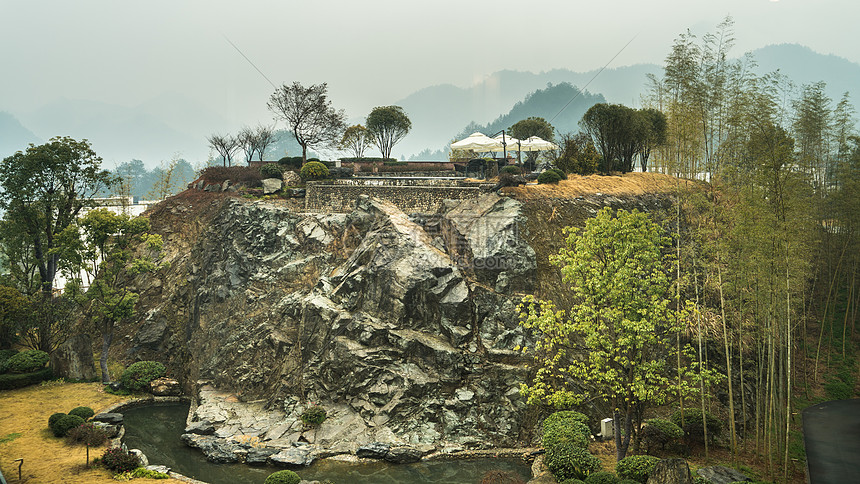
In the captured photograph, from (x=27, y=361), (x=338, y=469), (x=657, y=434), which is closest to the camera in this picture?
(x=657, y=434)

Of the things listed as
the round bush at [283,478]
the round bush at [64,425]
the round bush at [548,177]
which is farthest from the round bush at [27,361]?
the round bush at [548,177]

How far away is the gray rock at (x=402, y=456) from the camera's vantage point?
21.9 meters

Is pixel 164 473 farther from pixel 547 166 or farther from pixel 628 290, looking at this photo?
pixel 547 166

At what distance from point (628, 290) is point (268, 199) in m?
27.6

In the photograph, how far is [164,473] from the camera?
1886cm

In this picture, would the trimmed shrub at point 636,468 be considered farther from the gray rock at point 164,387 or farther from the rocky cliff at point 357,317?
the gray rock at point 164,387

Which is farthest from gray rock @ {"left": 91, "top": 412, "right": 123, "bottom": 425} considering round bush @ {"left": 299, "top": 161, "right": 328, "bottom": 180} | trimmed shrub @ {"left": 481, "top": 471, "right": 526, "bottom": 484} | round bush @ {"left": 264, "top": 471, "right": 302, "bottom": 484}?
round bush @ {"left": 299, "top": 161, "right": 328, "bottom": 180}

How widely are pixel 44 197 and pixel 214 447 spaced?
71.4 ft

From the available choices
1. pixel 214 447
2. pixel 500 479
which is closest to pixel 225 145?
pixel 214 447

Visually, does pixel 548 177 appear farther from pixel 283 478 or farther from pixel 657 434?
pixel 283 478

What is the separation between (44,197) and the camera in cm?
3162

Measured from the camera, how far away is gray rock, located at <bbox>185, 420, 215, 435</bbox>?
963 inches

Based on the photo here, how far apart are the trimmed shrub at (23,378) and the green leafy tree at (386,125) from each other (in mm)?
34522

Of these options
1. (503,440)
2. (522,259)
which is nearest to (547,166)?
(522,259)
